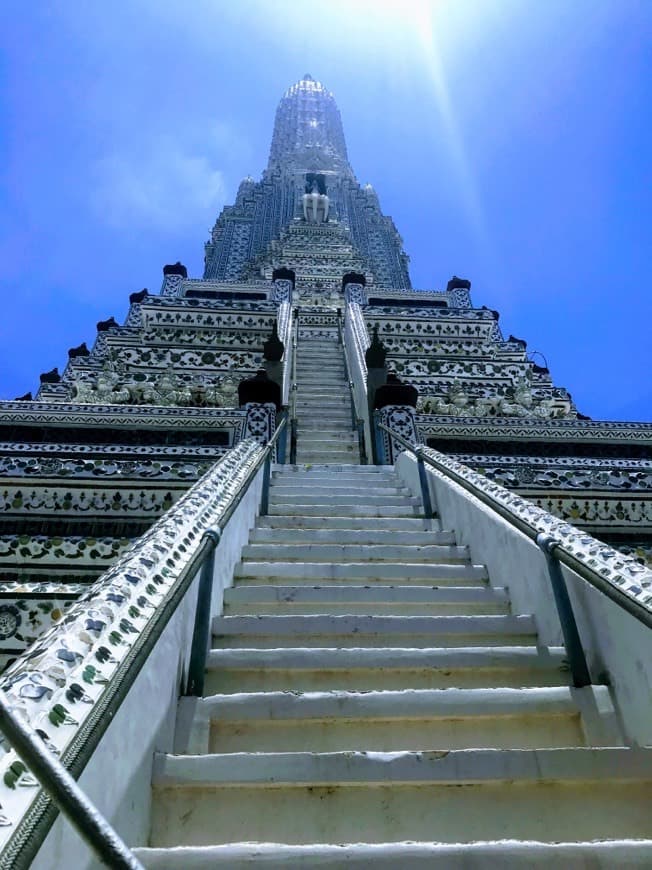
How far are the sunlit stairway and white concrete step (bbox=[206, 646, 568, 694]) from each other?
5309 mm

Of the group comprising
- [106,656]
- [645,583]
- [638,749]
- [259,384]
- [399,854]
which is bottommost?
[399,854]

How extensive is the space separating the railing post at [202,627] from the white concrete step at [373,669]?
0.11m

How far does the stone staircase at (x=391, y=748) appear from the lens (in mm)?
1709

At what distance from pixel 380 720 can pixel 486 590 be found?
4.33 ft

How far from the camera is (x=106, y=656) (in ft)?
5.79

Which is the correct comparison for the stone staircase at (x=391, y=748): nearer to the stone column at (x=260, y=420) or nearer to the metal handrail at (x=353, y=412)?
the stone column at (x=260, y=420)

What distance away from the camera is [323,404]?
9.90 metres

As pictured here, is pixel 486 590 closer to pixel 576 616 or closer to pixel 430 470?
pixel 576 616

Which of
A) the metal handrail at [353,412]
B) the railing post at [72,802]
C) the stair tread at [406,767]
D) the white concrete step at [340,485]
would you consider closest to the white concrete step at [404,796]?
the stair tread at [406,767]

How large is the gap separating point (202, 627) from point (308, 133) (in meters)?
39.1

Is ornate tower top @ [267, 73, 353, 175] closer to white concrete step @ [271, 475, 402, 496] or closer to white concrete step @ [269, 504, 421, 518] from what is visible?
white concrete step @ [271, 475, 402, 496]

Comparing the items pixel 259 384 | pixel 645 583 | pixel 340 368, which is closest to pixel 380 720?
pixel 645 583

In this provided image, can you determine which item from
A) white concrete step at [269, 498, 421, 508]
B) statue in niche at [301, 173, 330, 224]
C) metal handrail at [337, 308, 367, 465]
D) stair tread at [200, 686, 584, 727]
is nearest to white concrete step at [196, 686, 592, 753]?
stair tread at [200, 686, 584, 727]

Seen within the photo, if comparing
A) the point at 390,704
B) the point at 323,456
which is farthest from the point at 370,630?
the point at 323,456
